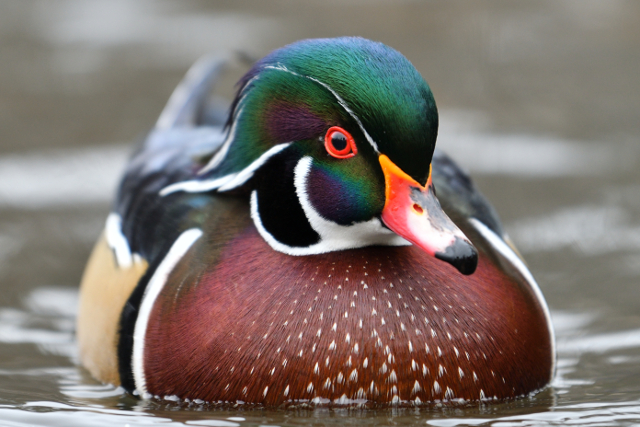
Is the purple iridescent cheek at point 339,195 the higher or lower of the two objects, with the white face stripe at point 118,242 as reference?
lower

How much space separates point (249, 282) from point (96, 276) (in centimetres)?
135

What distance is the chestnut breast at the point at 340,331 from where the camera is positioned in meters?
3.38

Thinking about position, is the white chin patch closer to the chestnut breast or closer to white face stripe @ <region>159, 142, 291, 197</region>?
the chestnut breast

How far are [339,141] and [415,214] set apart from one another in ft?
1.15

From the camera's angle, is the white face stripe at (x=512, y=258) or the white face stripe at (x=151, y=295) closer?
the white face stripe at (x=151, y=295)

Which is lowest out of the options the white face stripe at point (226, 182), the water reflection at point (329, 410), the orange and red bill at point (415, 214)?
the water reflection at point (329, 410)

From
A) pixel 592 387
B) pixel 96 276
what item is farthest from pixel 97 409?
pixel 592 387

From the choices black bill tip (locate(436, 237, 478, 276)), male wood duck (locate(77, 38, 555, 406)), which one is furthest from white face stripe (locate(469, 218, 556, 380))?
black bill tip (locate(436, 237, 478, 276))

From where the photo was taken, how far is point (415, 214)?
321cm

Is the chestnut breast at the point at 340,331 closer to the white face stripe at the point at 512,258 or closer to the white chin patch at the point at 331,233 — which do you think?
the white chin patch at the point at 331,233

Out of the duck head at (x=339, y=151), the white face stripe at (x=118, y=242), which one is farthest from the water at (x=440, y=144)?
the duck head at (x=339, y=151)

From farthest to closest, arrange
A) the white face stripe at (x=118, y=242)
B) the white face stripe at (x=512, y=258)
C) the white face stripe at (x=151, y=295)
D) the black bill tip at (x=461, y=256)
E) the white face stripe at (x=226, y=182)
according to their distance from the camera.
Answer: the white face stripe at (x=118, y=242) → the white face stripe at (x=512, y=258) → the white face stripe at (x=151, y=295) → the white face stripe at (x=226, y=182) → the black bill tip at (x=461, y=256)

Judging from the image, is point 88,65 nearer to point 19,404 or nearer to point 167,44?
point 167,44

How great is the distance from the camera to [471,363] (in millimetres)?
3445
